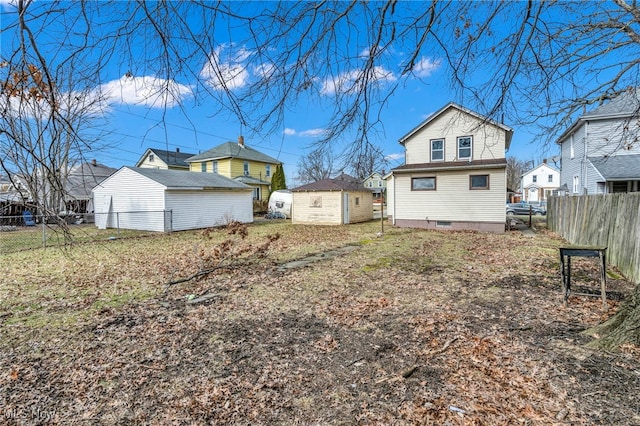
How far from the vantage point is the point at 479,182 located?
47.1 feet

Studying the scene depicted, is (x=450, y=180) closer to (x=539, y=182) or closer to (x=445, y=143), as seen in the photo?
(x=445, y=143)

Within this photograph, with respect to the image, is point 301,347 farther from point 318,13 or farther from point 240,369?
point 318,13

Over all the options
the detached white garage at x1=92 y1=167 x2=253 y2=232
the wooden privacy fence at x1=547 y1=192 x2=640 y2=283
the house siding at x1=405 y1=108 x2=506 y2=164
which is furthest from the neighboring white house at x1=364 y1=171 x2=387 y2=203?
the detached white garage at x1=92 y1=167 x2=253 y2=232

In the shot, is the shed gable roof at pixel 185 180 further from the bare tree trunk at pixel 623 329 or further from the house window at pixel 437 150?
the bare tree trunk at pixel 623 329

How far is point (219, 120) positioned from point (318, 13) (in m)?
1.28

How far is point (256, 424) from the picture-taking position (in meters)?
2.33

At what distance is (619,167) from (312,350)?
1789 centimetres

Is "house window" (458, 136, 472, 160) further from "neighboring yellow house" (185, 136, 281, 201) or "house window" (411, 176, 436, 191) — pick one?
"neighboring yellow house" (185, 136, 281, 201)

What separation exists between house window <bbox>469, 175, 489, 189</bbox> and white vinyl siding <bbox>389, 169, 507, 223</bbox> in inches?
6.3

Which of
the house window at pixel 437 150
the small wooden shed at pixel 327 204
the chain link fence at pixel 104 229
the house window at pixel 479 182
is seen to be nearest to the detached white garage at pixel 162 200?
the chain link fence at pixel 104 229

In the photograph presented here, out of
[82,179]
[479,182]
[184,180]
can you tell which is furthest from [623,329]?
[184,180]

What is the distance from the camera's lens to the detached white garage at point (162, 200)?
53.2 ft

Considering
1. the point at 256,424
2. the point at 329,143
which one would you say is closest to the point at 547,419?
the point at 256,424

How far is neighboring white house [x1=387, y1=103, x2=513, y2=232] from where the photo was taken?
14.1 m
